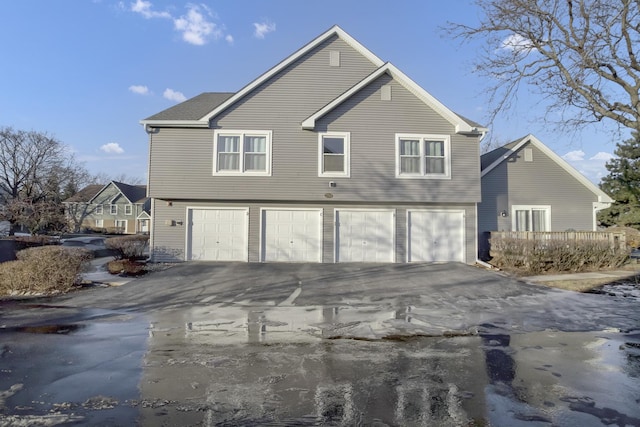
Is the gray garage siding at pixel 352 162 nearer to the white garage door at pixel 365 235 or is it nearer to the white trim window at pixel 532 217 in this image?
the white garage door at pixel 365 235

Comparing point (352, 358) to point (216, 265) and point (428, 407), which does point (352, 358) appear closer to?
point (428, 407)

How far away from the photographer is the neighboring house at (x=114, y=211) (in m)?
58.5

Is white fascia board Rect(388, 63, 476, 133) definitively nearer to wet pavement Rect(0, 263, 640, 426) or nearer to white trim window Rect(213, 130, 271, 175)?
white trim window Rect(213, 130, 271, 175)

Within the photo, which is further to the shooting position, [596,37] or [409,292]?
[596,37]

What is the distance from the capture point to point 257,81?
16375mm

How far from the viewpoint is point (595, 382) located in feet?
15.6

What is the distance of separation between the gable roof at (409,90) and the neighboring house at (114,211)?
48.7 metres

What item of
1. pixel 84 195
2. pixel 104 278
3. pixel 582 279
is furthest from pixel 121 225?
pixel 582 279

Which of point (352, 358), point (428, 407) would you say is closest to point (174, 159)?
point (352, 358)

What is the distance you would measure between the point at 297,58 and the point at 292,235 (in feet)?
24.3

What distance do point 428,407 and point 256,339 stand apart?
134 inches

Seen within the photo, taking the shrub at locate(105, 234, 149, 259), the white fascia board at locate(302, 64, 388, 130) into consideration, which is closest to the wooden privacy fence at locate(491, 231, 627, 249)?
the white fascia board at locate(302, 64, 388, 130)

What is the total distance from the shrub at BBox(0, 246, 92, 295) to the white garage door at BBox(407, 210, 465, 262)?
12.0 meters

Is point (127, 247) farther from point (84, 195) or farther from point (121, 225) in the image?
point (121, 225)
